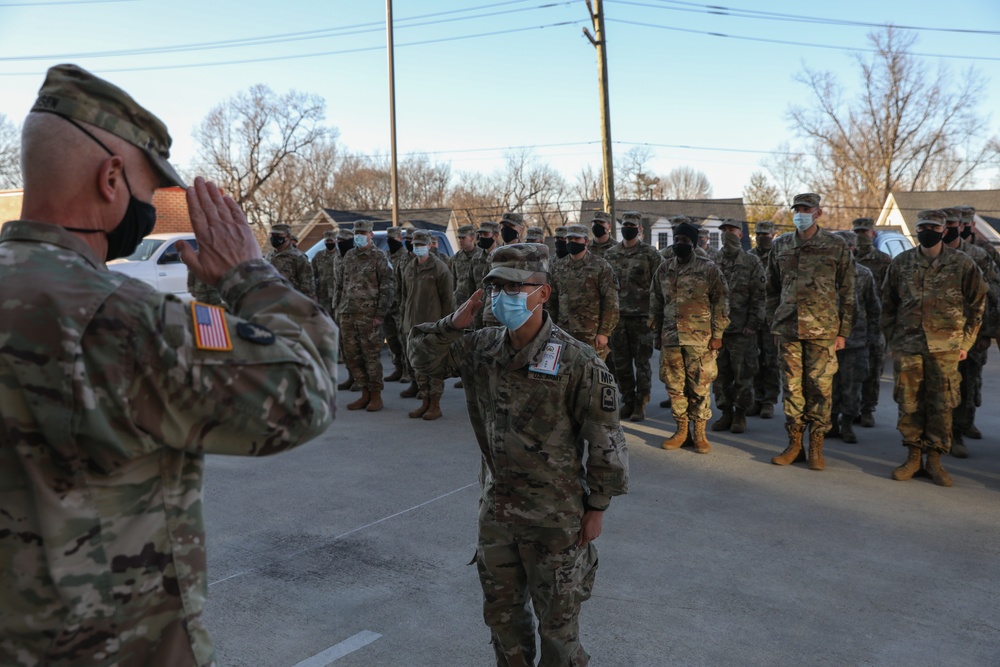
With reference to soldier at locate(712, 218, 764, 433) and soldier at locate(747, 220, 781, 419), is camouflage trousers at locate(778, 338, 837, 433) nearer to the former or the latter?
soldier at locate(712, 218, 764, 433)

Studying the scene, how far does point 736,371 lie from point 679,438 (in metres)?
1.48

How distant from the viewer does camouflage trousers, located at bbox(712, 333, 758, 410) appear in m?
8.77

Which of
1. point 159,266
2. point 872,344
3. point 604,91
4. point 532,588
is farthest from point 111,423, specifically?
point 604,91

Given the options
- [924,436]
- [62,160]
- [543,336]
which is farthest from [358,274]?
[62,160]

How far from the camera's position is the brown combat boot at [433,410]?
9.17 metres

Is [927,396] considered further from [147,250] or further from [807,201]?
[147,250]

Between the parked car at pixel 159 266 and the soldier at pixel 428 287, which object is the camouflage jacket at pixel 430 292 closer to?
the soldier at pixel 428 287

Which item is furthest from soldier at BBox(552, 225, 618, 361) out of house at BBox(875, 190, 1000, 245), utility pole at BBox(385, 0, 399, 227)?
house at BBox(875, 190, 1000, 245)

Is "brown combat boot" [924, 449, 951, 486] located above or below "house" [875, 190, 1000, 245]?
below

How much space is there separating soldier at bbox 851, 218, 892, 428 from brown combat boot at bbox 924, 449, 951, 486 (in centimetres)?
218

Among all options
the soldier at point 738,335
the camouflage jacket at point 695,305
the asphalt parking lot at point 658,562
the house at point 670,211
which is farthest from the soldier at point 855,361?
the house at point 670,211

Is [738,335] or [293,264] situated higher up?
[293,264]

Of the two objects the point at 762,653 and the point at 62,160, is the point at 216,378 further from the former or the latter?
the point at 762,653

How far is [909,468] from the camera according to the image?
6750 millimetres
